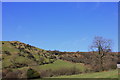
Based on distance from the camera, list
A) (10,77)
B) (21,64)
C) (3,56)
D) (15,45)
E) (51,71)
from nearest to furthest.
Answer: (10,77), (51,71), (21,64), (3,56), (15,45)

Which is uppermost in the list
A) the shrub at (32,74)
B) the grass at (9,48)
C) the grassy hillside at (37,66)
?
the grass at (9,48)

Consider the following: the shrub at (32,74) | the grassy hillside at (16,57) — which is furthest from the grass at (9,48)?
the shrub at (32,74)

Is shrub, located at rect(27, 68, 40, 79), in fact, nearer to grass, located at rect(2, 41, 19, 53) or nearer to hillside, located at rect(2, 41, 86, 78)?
hillside, located at rect(2, 41, 86, 78)

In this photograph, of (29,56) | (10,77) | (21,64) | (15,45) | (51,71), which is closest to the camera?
(10,77)

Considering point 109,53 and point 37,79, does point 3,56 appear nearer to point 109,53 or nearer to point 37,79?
point 37,79

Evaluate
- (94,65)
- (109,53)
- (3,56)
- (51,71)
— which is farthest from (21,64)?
(109,53)

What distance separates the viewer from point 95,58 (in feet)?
126

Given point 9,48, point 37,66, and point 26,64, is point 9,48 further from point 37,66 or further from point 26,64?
point 37,66

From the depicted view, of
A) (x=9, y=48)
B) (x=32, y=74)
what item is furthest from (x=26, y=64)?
(x=9, y=48)

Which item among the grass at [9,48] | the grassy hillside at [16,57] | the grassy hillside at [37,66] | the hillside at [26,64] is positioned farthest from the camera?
the grass at [9,48]

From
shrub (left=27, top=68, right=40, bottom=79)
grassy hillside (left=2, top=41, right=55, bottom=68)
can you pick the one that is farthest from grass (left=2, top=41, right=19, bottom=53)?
shrub (left=27, top=68, right=40, bottom=79)

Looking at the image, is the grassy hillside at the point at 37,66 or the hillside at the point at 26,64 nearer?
the grassy hillside at the point at 37,66

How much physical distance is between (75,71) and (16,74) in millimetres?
9338

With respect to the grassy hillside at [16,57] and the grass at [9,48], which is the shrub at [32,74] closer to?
the grassy hillside at [16,57]
